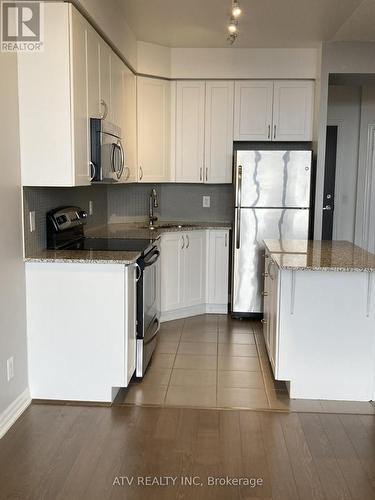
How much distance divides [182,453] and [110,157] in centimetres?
201

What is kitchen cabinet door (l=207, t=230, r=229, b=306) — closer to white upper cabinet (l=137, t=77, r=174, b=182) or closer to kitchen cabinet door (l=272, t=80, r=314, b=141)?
white upper cabinet (l=137, t=77, r=174, b=182)

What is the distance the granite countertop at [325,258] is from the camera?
111 inches

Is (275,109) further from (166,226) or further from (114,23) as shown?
(114,23)

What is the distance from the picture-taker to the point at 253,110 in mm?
5027

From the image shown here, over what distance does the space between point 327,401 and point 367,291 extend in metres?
0.70

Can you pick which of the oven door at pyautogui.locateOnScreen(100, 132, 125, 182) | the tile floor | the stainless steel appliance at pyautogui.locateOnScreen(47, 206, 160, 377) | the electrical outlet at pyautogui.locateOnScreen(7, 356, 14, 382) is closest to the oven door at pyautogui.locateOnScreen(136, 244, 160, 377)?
the stainless steel appliance at pyautogui.locateOnScreen(47, 206, 160, 377)

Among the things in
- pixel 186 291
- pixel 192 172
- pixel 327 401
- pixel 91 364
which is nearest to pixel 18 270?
pixel 91 364

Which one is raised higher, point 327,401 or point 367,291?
point 367,291

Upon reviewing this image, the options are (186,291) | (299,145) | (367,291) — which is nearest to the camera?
(367,291)

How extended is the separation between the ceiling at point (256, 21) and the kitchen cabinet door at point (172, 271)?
180 cm

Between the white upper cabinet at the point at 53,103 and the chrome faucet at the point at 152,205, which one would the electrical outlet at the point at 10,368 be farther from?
the chrome faucet at the point at 152,205

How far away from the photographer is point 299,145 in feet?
17.4

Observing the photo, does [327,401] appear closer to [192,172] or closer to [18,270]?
[18,270]

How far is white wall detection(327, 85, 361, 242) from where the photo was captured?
6.19 metres
